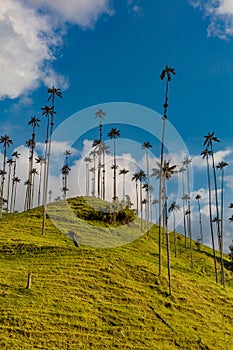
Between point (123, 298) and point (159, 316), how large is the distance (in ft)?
18.5

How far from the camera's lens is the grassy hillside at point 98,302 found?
4612 cm

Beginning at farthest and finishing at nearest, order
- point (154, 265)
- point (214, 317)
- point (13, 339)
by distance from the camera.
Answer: point (154, 265)
point (214, 317)
point (13, 339)

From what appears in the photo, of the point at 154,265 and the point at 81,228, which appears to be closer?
the point at 154,265

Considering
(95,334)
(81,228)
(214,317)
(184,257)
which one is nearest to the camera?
(95,334)

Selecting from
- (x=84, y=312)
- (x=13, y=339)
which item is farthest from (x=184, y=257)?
(x=13, y=339)

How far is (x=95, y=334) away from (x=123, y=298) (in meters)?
12.2

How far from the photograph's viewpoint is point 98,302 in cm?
5588

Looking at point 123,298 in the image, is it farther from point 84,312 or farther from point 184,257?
point 184,257

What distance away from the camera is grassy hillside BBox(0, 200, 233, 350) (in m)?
46.1

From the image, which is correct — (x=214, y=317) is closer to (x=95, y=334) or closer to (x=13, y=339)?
(x=95, y=334)

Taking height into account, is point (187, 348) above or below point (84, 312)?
below

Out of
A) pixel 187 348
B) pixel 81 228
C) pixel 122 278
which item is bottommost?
pixel 187 348

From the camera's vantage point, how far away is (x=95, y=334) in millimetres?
47781

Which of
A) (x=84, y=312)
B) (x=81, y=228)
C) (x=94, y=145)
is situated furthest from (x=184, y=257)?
(x=84, y=312)
